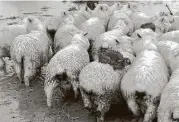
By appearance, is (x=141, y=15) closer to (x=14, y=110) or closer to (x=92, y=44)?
(x=92, y=44)

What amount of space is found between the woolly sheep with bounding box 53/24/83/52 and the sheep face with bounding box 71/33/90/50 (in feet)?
0.97

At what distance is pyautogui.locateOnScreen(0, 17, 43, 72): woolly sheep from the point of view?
299 inches

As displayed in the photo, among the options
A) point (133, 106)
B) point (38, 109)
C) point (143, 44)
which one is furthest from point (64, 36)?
point (133, 106)

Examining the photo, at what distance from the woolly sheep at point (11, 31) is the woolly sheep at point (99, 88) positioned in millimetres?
2779

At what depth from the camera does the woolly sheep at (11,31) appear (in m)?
7.59

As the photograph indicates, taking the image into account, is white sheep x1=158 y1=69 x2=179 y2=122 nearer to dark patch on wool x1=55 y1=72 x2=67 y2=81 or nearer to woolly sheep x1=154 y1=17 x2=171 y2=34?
dark patch on wool x1=55 y1=72 x2=67 y2=81

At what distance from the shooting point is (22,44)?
660 centimetres

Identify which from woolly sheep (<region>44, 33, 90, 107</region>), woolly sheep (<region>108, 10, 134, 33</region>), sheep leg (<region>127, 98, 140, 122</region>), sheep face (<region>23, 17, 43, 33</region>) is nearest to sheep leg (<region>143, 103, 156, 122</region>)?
sheep leg (<region>127, 98, 140, 122</region>)

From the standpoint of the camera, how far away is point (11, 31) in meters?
7.81

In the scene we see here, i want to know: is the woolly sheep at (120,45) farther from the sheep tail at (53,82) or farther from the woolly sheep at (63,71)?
the sheep tail at (53,82)

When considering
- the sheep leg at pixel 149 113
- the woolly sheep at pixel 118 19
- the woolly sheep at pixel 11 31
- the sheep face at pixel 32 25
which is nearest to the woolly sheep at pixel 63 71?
the sheep leg at pixel 149 113

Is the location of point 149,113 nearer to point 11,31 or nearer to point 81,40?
point 81,40

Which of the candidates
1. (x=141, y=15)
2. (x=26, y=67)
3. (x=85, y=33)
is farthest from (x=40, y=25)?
(x=141, y=15)

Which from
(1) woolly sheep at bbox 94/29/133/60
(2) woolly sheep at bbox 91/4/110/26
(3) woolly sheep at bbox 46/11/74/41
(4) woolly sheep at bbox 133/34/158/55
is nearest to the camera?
(4) woolly sheep at bbox 133/34/158/55
